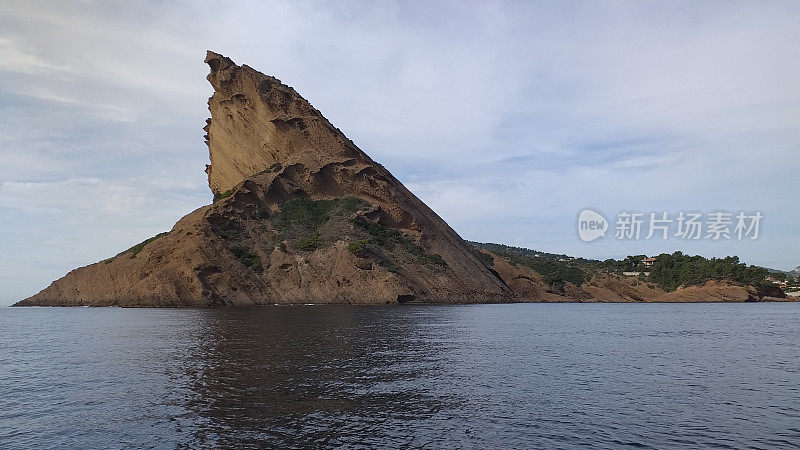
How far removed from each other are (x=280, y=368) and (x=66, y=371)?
1190 centimetres

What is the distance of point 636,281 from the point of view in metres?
180

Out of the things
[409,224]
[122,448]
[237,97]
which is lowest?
[122,448]

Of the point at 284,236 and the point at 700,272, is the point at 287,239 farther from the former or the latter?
the point at 700,272

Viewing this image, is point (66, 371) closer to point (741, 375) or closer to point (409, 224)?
point (741, 375)

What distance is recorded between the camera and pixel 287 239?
383 feet

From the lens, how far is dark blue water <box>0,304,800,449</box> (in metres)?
17.7

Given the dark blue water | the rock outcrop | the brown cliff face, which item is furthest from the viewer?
the rock outcrop

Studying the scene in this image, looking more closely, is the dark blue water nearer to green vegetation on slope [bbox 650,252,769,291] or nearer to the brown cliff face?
the brown cliff face

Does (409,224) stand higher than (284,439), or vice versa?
(409,224)

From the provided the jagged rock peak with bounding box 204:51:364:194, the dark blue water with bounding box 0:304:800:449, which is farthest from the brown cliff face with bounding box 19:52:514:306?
the dark blue water with bounding box 0:304:800:449

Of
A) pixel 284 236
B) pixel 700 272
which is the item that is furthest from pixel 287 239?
pixel 700 272

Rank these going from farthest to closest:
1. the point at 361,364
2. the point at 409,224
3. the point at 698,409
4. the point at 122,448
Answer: the point at 409,224
the point at 361,364
the point at 698,409
the point at 122,448

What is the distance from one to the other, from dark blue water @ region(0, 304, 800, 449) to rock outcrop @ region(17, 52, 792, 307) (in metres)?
58.4

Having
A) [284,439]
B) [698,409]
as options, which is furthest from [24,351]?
[698,409]
